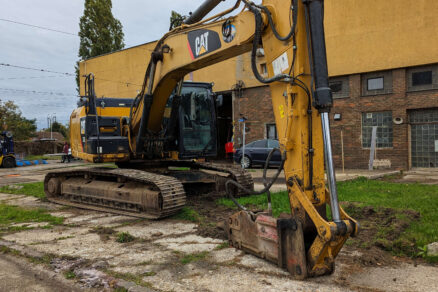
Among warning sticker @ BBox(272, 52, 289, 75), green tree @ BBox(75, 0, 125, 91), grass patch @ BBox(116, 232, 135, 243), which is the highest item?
green tree @ BBox(75, 0, 125, 91)

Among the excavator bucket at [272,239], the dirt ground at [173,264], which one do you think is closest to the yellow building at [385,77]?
the dirt ground at [173,264]

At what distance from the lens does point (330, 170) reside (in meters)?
3.65

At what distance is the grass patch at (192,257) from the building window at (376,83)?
1432 cm

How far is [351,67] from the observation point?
1700 centimetres

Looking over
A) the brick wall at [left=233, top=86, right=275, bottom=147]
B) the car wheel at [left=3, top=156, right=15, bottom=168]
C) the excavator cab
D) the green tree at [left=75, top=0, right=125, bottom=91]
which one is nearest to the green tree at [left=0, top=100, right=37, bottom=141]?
the green tree at [left=75, top=0, right=125, bottom=91]

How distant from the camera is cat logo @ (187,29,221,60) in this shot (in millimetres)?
5555

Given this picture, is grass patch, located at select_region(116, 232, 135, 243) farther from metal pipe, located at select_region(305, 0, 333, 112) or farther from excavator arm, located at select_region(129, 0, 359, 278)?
metal pipe, located at select_region(305, 0, 333, 112)

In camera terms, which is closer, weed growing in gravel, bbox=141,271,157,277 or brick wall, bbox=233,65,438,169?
weed growing in gravel, bbox=141,271,157,277

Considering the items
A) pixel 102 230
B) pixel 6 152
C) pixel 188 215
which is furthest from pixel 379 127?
pixel 6 152

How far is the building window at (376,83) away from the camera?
16.2 metres

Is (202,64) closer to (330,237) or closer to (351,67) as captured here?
(330,237)

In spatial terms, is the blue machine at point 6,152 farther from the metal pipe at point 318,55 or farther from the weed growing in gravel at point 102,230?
the metal pipe at point 318,55

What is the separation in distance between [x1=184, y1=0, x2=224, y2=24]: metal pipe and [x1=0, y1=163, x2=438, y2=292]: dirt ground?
12.6ft

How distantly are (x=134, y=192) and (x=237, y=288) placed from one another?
13.0 ft
